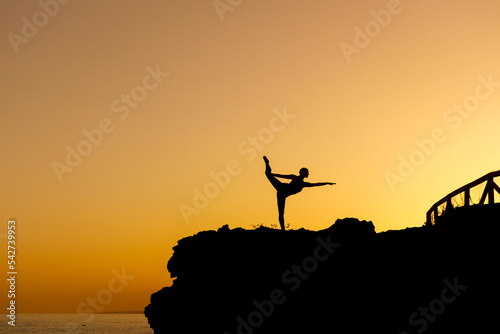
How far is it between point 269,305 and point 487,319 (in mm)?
5426

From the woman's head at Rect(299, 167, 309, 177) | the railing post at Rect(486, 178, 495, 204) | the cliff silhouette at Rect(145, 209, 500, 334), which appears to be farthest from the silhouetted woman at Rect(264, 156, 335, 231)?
the railing post at Rect(486, 178, 495, 204)

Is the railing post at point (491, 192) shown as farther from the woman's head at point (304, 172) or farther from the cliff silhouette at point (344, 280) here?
the woman's head at point (304, 172)

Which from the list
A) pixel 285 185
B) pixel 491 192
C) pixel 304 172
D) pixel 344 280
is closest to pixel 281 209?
pixel 285 185

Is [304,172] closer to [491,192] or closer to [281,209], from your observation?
[281,209]

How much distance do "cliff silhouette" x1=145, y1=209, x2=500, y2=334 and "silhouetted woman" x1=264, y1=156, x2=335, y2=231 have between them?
77 cm

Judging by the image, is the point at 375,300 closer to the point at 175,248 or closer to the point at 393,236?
the point at 393,236

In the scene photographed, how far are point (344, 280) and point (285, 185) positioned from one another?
11.3 feet

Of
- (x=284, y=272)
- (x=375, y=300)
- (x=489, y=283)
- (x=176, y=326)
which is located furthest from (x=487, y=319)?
(x=176, y=326)

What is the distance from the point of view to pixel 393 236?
15.3 m

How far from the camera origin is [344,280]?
15.0 metres

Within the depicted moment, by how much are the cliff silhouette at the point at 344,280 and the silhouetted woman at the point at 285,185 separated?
77 cm

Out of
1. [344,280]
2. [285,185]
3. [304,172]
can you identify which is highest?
[304,172]

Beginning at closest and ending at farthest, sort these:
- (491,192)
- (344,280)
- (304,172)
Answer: (491,192), (344,280), (304,172)

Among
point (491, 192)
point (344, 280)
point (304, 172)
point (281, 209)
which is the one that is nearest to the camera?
point (491, 192)
